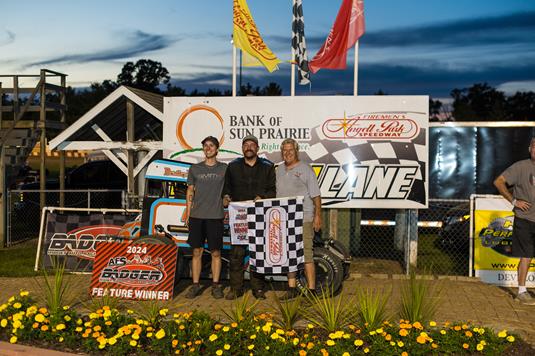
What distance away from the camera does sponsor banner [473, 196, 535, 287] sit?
9.30 metres

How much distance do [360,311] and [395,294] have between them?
2.27m

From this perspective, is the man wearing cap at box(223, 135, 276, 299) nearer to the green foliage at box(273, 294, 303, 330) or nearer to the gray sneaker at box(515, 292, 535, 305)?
the green foliage at box(273, 294, 303, 330)

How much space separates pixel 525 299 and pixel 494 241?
5.39 ft

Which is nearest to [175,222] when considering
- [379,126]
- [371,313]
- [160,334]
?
[160,334]

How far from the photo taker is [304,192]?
24.9ft

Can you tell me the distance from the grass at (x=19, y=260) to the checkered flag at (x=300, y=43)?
19.0ft

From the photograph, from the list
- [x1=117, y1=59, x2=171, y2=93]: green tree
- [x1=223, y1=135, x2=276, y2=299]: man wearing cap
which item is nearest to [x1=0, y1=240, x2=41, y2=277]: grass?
[x1=223, y1=135, x2=276, y2=299]: man wearing cap

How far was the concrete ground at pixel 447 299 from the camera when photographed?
6.89m

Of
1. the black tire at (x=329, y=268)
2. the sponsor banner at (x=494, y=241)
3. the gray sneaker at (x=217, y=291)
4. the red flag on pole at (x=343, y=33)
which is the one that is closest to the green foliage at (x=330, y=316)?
the black tire at (x=329, y=268)

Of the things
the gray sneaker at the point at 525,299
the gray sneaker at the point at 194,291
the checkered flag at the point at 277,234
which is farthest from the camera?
the gray sneaker at the point at 194,291

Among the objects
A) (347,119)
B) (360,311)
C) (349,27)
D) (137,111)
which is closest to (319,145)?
(347,119)

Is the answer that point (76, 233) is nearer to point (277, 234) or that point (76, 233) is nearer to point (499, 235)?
point (277, 234)

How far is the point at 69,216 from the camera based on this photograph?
395 inches

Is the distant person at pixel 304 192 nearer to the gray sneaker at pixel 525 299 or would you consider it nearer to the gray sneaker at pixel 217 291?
the gray sneaker at pixel 217 291
